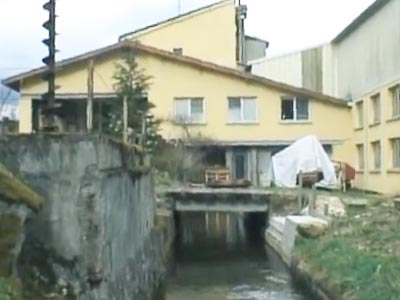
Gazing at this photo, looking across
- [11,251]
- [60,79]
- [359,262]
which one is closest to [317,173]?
[60,79]

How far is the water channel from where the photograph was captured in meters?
19.0

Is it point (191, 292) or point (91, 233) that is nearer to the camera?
point (91, 233)

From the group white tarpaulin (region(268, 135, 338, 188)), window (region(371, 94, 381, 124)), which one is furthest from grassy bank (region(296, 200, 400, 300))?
window (region(371, 94, 381, 124))

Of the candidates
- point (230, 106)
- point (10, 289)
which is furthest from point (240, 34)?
point (10, 289)

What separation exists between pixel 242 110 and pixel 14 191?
31.3 meters

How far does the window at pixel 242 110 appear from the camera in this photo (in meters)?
38.8

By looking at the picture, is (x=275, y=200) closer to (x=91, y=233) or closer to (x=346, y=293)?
(x=346, y=293)

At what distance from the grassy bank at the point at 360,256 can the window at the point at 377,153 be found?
1075 cm

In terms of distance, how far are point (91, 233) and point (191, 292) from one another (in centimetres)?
1032

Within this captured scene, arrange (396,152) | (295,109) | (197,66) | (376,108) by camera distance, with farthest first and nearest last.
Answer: (295,109)
(197,66)
(376,108)
(396,152)

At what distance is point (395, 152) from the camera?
3238cm

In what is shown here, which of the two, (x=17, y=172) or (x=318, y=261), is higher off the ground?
(x=17, y=172)

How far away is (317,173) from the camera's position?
3444 cm

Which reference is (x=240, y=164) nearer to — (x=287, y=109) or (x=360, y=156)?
(x=287, y=109)
